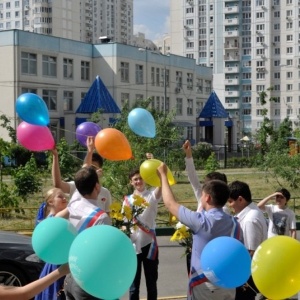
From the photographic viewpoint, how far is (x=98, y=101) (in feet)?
156

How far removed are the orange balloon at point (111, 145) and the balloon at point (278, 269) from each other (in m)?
3.89

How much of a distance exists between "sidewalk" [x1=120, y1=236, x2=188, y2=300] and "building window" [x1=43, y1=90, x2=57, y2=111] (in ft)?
121

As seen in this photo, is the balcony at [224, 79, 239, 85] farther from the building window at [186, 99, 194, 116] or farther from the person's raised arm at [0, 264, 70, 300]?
the person's raised arm at [0, 264, 70, 300]

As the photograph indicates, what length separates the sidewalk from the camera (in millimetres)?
9406

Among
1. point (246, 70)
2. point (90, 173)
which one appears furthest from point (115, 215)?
point (246, 70)

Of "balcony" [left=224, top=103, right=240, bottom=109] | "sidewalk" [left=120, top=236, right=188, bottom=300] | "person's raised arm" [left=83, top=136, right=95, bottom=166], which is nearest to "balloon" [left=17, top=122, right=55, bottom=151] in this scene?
"person's raised arm" [left=83, top=136, right=95, bottom=166]

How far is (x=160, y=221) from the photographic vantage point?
16875mm

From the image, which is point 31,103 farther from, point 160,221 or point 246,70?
point 246,70

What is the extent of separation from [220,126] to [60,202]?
62313 millimetres

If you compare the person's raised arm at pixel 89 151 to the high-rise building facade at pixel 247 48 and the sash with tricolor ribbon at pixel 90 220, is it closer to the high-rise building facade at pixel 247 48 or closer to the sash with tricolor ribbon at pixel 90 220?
the sash with tricolor ribbon at pixel 90 220

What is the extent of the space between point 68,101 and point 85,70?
351 cm

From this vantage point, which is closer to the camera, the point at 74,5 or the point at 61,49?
the point at 61,49

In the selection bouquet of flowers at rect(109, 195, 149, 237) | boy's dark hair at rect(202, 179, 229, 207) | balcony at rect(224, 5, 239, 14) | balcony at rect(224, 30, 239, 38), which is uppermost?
balcony at rect(224, 5, 239, 14)

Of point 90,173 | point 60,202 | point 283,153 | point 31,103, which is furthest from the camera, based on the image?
point 283,153
